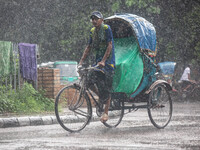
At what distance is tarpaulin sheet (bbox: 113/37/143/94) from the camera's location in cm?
867

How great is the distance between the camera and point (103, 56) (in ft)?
26.9

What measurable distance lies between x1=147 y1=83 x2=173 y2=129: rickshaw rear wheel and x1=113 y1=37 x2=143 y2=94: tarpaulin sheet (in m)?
0.41

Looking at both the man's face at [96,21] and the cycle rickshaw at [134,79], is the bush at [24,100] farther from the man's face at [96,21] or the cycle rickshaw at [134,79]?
the man's face at [96,21]

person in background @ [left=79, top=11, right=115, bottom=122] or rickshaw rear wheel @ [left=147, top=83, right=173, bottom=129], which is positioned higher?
person in background @ [left=79, top=11, right=115, bottom=122]

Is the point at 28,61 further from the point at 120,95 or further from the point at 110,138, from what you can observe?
the point at 110,138

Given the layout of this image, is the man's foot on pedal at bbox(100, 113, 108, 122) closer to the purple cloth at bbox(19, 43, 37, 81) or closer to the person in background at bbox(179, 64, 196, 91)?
the purple cloth at bbox(19, 43, 37, 81)

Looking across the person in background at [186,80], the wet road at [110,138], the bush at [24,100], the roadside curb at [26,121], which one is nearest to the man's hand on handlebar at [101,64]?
the wet road at [110,138]

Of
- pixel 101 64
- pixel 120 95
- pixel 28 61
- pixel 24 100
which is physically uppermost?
pixel 101 64

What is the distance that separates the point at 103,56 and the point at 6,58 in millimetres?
4681

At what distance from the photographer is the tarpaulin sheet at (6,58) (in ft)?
39.5

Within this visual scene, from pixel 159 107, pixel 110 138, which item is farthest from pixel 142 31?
pixel 110 138

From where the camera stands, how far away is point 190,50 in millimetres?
23656

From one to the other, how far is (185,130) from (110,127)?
1.51m

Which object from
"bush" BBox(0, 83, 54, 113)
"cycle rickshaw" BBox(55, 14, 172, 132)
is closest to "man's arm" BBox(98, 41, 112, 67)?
"cycle rickshaw" BBox(55, 14, 172, 132)
